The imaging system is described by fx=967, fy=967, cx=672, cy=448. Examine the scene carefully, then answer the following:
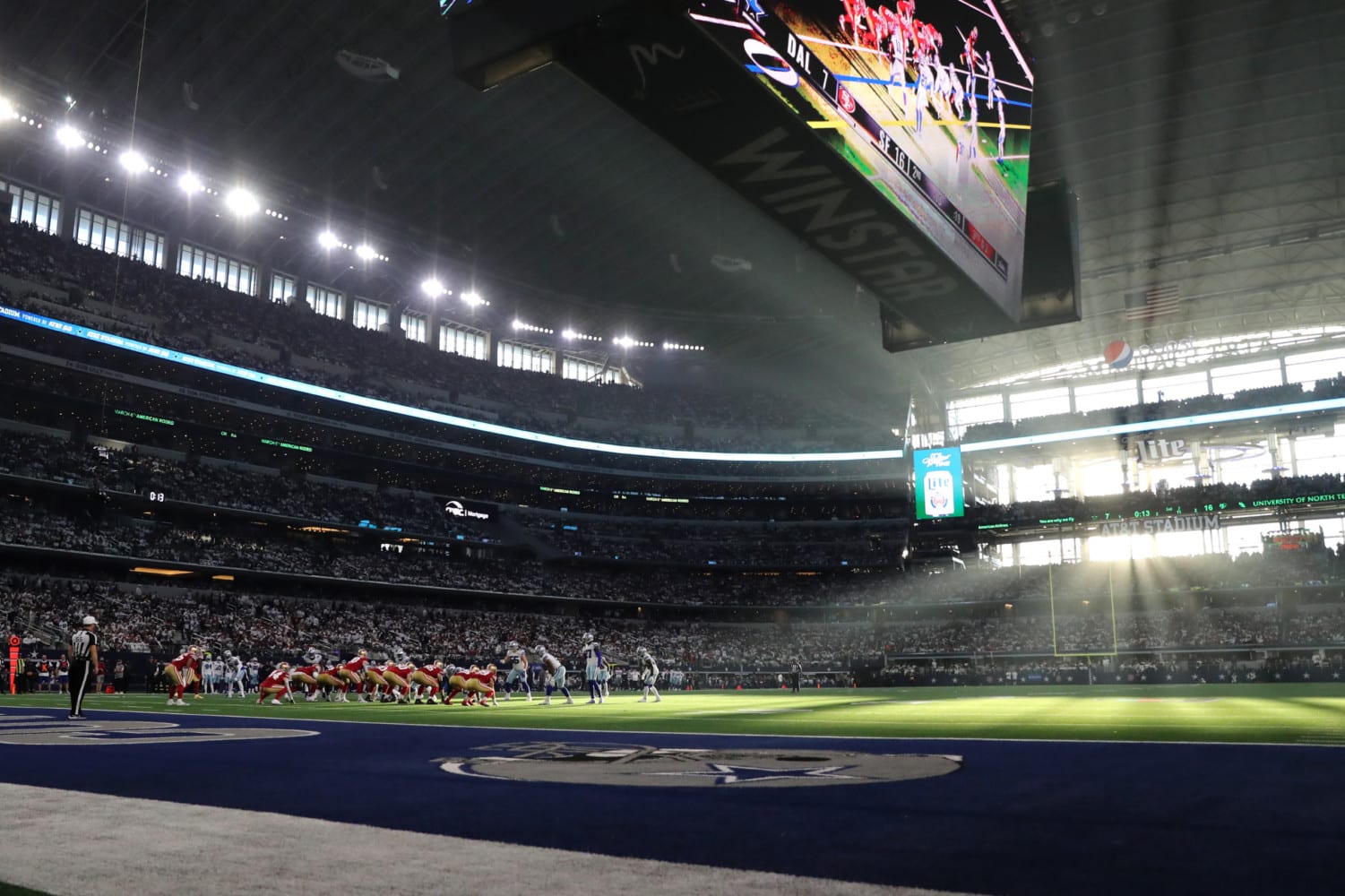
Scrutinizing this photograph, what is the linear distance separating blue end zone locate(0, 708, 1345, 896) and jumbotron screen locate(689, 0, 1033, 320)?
18.8ft

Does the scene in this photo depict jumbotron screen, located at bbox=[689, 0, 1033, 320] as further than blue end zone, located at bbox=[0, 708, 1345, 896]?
Yes

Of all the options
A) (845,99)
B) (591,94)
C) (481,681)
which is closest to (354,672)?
(481,681)

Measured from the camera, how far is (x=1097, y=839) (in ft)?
15.8

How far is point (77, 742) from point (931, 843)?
1024 centimetres

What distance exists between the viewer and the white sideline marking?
3.66 metres

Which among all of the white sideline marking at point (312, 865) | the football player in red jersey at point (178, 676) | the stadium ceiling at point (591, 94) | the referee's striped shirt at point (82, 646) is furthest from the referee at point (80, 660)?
the stadium ceiling at point (591, 94)

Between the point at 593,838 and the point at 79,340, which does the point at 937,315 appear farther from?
the point at 79,340

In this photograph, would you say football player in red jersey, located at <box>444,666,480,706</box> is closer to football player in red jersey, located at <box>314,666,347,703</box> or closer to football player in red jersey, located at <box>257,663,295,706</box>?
football player in red jersey, located at <box>314,666,347,703</box>

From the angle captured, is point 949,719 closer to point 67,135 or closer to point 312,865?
point 312,865

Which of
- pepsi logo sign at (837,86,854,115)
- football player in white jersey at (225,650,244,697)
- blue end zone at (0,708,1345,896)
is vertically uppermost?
pepsi logo sign at (837,86,854,115)

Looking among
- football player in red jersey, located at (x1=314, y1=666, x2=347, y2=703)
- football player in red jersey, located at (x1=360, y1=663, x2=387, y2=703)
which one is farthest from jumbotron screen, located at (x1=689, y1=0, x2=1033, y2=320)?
football player in red jersey, located at (x1=314, y1=666, x2=347, y2=703)

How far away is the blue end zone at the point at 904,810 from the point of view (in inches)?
163

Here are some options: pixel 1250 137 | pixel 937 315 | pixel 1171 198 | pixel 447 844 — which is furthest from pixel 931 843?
pixel 1171 198

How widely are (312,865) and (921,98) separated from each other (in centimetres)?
998
